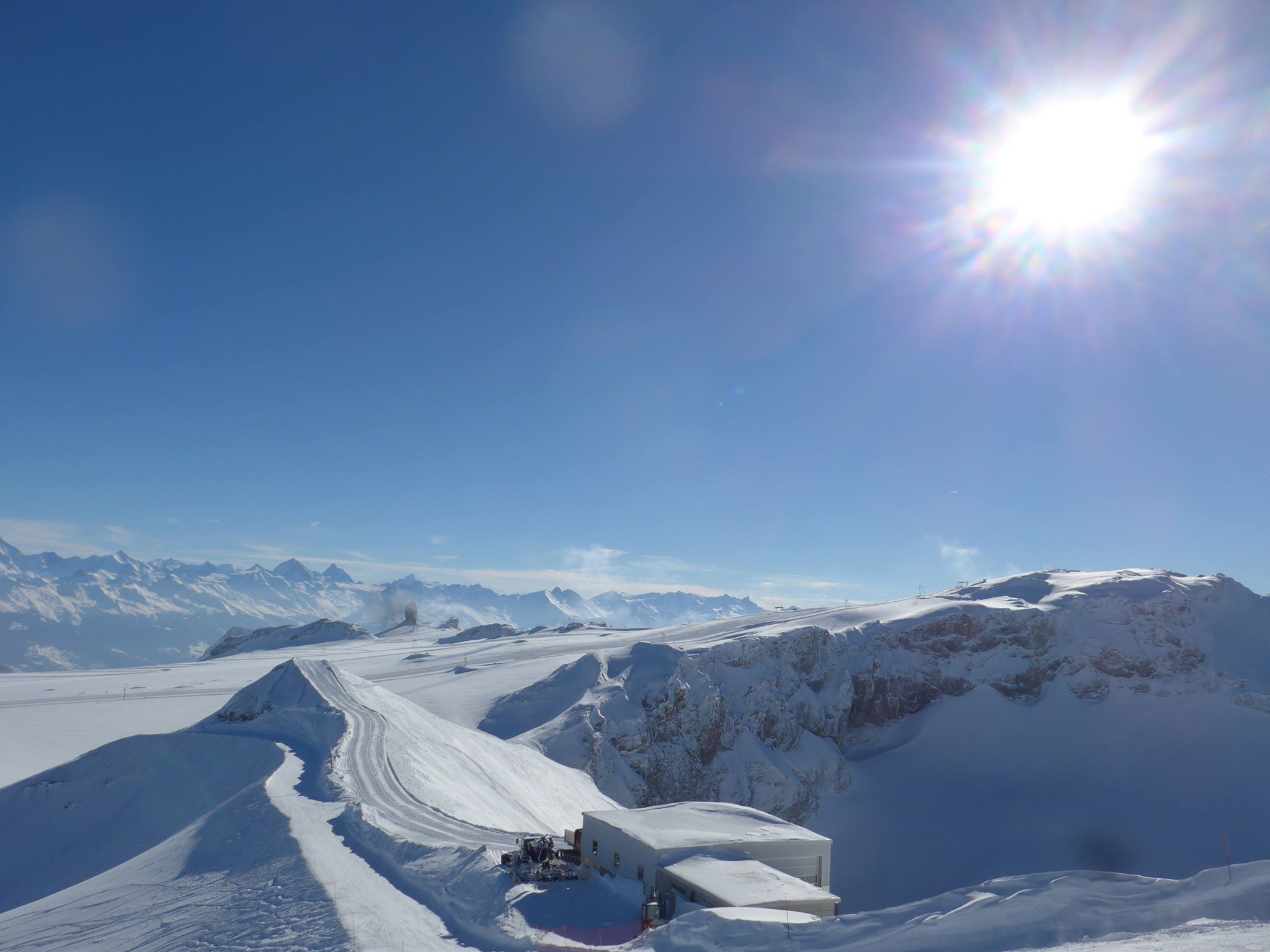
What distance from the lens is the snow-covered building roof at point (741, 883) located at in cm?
2239

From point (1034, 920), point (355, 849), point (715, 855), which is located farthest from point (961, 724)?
point (1034, 920)

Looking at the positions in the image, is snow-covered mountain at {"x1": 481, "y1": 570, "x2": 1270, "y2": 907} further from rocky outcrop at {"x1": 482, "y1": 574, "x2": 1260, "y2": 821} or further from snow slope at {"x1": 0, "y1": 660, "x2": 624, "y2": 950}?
snow slope at {"x1": 0, "y1": 660, "x2": 624, "y2": 950}

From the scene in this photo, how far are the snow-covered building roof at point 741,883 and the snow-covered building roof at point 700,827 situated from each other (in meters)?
1.00

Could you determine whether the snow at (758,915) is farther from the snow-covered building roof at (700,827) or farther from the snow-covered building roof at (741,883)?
the snow-covered building roof at (700,827)

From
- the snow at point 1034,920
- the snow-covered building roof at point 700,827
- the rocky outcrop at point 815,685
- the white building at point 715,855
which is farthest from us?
the rocky outcrop at point 815,685

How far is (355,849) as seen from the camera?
1063 inches

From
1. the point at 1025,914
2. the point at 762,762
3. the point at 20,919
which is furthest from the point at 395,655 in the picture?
the point at 1025,914

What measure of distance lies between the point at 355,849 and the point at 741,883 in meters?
14.4

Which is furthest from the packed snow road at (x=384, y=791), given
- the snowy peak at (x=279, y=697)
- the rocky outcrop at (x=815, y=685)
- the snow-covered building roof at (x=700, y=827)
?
the rocky outcrop at (x=815, y=685)

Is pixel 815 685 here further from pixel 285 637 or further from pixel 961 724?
pixel 285 637

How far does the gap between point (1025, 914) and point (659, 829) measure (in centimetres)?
1654

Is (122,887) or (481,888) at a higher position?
(481,888)

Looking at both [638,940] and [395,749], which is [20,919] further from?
[638,940]

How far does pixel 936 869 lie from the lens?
79.7 metres
